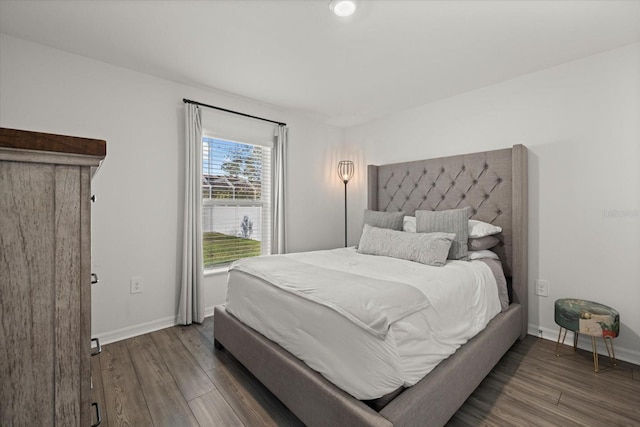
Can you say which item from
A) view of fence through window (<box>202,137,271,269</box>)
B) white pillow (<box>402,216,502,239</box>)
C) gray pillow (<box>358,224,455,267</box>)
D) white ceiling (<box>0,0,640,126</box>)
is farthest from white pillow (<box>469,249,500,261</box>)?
view of fence through window (<box>202,137,271,269</box>)

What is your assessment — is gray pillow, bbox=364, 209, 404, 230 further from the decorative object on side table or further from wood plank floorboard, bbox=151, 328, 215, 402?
wood plank floorboard, bbox=151, 328, 215, 402

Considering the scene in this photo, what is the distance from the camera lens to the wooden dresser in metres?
0.56

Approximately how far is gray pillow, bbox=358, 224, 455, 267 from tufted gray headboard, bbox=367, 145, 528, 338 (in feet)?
2.31

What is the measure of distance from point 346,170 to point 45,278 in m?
3.79

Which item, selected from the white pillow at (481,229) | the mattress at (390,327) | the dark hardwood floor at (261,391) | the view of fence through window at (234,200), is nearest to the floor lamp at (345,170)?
the view of fence through window at (234,200)

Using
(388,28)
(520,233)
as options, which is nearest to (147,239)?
(388,28)

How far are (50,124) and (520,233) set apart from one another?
156 inches

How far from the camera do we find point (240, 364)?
211cm

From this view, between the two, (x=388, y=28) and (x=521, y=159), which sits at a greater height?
(x=388, y=28)

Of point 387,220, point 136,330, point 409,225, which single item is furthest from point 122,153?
point 409,225

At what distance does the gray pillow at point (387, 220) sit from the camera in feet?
10.0

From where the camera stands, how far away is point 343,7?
1.76 m

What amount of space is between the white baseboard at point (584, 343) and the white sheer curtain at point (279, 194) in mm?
2616

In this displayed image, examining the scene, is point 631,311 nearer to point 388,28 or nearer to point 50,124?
point 388,28
